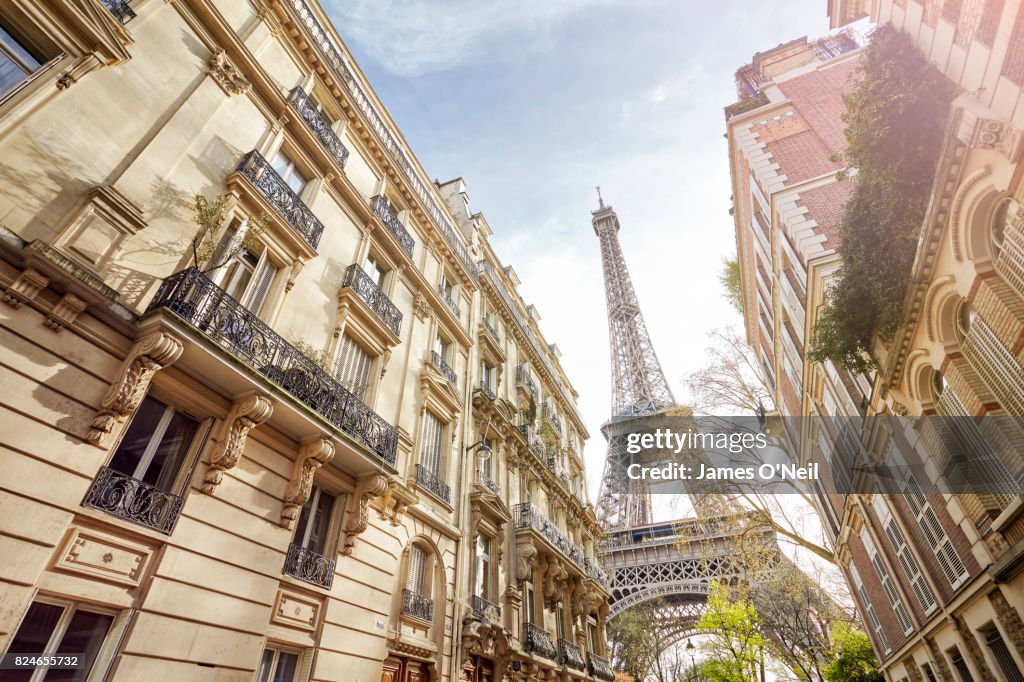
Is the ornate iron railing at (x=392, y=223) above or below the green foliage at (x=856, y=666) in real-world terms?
above

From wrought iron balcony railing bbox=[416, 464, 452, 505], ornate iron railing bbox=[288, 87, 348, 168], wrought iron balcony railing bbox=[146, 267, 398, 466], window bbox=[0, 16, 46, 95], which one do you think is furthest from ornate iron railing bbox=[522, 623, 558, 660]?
window bbox=[0, 16, 46, 95]

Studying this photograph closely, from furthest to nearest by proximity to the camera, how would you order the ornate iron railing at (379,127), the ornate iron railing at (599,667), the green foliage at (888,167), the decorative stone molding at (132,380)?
the ornate iron railing at (599,667) → the ornate iron railing at (379,127) → the green foliage at (888,167) → the decorative stone molding at (132,380)

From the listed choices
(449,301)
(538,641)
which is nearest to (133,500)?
(449,301)

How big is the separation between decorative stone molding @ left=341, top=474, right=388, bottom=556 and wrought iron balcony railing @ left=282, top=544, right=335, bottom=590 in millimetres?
542

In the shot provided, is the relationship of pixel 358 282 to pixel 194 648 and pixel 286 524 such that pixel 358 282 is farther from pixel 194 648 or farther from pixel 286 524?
pixel 194 648

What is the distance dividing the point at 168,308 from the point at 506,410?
41.8 ft

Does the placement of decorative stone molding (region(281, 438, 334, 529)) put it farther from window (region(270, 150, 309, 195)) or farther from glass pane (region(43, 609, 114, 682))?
window (region(270, 150, 309, 195))

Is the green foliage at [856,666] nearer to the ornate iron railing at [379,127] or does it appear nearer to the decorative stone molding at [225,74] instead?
the ornate iron railing at [379,127]

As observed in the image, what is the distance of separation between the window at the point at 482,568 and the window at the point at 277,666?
6267 millimetres

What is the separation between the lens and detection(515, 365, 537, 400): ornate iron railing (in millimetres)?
21609

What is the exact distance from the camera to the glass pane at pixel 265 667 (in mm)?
7481

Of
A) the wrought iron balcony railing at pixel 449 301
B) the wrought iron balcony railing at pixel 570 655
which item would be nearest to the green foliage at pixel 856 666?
the wrought iron balcony railing at pixel 570 655

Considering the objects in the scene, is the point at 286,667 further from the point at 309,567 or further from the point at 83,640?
the point at 83,640

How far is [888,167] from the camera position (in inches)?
371
